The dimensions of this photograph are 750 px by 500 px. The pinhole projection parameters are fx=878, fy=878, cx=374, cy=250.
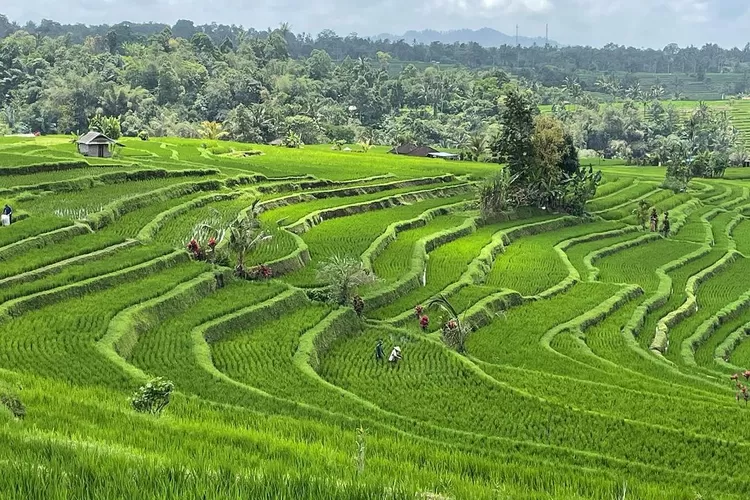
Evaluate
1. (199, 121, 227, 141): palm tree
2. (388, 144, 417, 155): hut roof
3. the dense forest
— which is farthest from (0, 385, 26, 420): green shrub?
(199, 121, 227, 141): palm tree

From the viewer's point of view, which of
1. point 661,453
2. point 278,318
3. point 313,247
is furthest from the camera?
point 313,247

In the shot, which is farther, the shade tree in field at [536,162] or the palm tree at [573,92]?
the palm tree at [573,92]

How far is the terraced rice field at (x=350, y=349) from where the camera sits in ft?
28.4

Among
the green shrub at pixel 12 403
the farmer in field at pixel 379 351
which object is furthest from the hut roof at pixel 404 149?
the green shrub at pixel 12 403

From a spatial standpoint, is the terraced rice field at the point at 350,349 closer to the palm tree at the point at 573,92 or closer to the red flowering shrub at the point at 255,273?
the red flowering shrub at the point at 255,273

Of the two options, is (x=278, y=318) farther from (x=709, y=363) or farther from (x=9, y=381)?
(x=709, y=363)

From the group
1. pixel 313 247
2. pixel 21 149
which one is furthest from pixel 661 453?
pixel 21 149

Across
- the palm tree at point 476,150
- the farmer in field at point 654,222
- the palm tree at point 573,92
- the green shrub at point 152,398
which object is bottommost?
the farmer in field at point 654,222

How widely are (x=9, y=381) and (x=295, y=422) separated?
440cm

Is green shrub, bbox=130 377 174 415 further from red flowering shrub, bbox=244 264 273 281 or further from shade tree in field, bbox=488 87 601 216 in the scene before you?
shade tree in field, bbox=488 87 601 216

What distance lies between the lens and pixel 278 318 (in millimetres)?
23453

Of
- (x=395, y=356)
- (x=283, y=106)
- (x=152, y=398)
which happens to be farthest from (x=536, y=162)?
(x=283, y=106)

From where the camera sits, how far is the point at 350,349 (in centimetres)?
2238

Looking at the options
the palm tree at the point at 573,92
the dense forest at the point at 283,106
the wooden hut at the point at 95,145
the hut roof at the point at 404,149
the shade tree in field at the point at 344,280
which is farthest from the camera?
the palm tree at the point at 573,92
